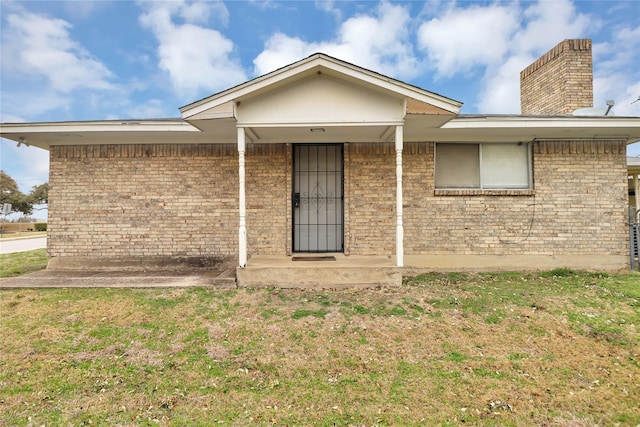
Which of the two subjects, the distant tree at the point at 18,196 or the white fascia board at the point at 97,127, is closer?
the white fascia board at the point at 97,127

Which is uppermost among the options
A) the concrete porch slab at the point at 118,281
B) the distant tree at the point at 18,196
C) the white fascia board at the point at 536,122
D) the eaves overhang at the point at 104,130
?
the distant tree at the point at 18,196

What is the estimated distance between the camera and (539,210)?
699 cm

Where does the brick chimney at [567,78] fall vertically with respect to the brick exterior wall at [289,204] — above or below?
above

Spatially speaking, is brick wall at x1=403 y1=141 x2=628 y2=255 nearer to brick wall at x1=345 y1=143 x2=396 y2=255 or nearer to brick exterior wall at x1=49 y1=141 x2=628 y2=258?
brick exterior wall at x1=49 y1=141 x2=628 y2=258

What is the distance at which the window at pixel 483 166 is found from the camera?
23.4 feet

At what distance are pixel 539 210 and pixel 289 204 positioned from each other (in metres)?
5.33

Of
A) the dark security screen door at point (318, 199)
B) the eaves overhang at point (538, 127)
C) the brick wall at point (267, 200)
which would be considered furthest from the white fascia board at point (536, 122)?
the brick wall at point (267, 200)

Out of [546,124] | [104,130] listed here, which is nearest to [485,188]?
[546,124]

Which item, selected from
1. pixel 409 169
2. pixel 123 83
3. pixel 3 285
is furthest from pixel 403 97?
pixel 123 83

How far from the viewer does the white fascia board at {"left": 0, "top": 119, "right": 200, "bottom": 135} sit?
6266mm

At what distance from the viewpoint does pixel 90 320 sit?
14.1 feet

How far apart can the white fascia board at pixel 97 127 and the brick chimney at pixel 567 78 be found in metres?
9.79

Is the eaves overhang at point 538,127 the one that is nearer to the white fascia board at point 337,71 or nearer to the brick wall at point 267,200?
the white fascia board at point 337,71

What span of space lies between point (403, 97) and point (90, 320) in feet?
18.4
